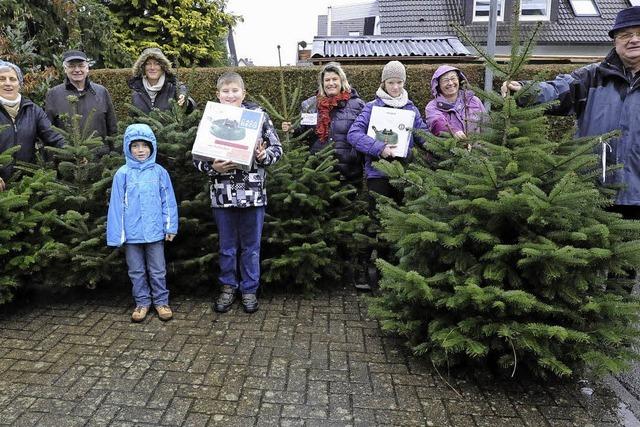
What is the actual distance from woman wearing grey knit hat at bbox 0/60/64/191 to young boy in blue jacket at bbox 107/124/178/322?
1041 millimetres

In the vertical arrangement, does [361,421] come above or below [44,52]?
below

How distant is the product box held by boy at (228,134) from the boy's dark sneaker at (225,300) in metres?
1.20

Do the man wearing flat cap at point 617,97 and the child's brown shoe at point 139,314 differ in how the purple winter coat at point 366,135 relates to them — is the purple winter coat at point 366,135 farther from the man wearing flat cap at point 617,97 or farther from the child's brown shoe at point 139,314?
the child's brown shoe at point 139,314

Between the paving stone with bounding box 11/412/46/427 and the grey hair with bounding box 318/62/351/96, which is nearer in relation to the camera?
the paving stone with bounding box 11/412/46/427

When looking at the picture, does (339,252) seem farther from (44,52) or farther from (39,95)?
(44,52)

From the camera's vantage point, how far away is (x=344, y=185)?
4.97 m

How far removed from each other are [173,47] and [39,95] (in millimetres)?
8678

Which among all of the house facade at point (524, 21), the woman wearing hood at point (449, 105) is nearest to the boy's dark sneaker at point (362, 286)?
the woman wearing hood at point (449, 105)

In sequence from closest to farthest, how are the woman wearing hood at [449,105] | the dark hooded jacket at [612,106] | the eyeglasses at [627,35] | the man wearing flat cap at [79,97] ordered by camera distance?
1. the eyeglasses at [627,35]
2. the dark hooded jacket at [612,106]
3. the woman wearing hood at [449,105]
4. the man wearing flat cap at [79,97]

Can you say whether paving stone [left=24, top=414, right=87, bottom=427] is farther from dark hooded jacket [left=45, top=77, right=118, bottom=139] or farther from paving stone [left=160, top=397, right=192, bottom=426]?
dark hooded jacket [left=45, top=77, right=118, bottom=139]

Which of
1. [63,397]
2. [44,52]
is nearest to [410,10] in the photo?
[44,52]

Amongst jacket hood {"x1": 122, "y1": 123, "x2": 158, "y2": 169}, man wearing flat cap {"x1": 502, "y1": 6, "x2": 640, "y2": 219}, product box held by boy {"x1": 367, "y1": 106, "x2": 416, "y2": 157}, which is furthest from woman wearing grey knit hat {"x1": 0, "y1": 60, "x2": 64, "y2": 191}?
man wearing flat cap {"x1": 502, "y1": 6, "x2": 640, "y2": 219}

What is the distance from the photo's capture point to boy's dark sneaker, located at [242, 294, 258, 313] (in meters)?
4.42

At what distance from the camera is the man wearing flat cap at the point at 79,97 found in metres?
5.11
